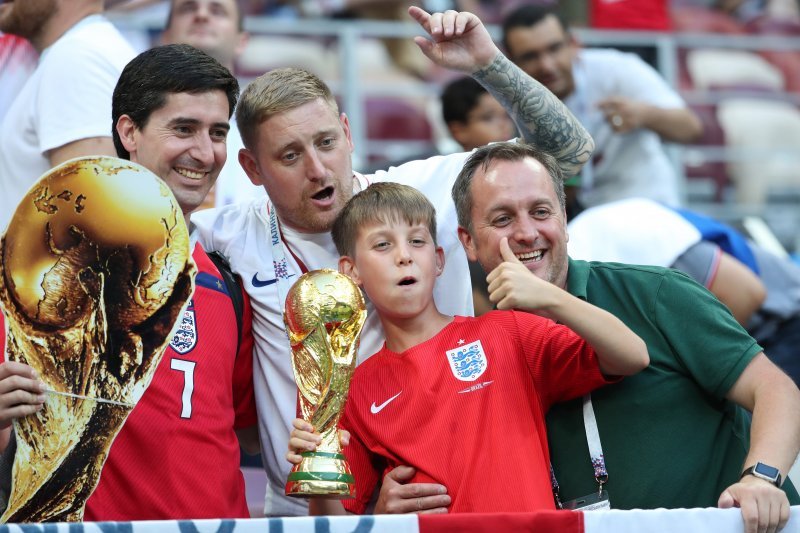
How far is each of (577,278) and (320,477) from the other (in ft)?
2.68

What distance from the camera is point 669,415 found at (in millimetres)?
2729

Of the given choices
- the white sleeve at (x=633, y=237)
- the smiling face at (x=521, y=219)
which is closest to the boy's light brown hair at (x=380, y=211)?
the smiling face at (x=521, y=219)

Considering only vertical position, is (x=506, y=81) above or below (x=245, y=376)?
above

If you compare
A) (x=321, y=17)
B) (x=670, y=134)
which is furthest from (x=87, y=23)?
(x=321, y=17)

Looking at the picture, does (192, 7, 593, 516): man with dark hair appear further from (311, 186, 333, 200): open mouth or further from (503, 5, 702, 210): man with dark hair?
(503, 5, 702, 210): man with dark hair

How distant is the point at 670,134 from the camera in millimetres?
5668

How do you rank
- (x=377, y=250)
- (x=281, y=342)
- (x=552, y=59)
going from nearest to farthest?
(x=377, y=250) < (x=281, y=342) < (x=552, y=59)

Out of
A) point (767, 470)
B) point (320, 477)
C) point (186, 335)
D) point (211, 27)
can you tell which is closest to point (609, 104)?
point (211, 27)

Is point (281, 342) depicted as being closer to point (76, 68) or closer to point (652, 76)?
point (76, 68)

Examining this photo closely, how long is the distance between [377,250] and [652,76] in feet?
10.8

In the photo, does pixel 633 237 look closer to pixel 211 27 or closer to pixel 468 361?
pixel 468 361

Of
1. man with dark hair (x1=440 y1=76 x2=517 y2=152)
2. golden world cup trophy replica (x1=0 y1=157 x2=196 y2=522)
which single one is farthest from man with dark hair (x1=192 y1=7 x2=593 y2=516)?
man with dark hair (x1=440 y1=76 x2=517 y2=152)

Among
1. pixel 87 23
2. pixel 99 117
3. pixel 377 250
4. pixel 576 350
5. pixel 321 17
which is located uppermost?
pixel 321 17

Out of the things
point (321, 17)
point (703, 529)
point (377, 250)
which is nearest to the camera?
point (703, 529)
